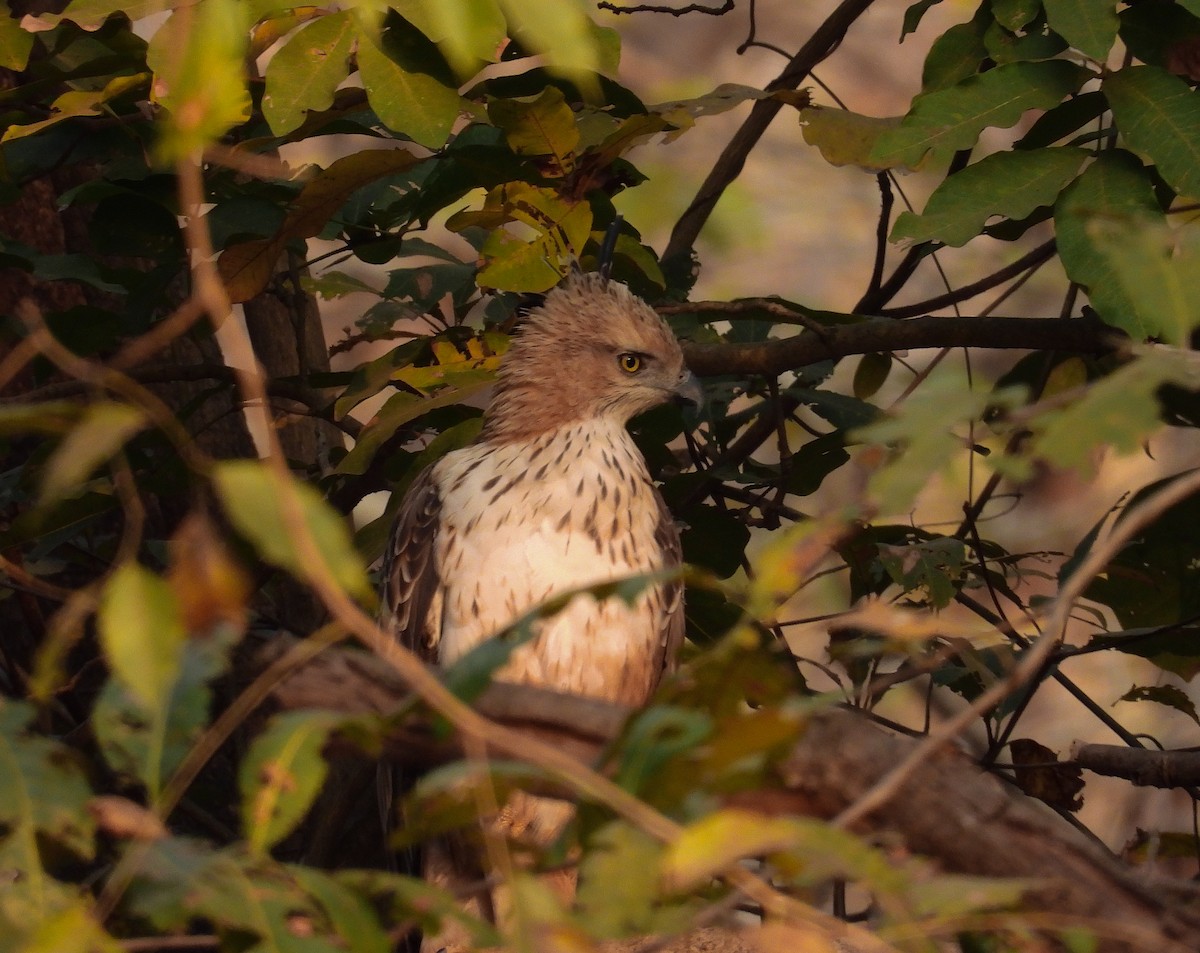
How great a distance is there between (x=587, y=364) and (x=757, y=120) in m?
1.23

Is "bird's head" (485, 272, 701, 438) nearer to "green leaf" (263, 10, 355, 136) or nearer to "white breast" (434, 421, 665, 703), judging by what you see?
"white breast" (434, 421, 665, 703)

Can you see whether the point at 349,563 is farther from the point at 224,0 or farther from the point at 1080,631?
the point at 1080,631

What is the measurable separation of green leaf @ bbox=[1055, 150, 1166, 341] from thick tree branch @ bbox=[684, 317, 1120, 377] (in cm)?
68

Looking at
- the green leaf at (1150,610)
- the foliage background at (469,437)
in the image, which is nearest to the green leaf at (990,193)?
the foliage background at (469,437)

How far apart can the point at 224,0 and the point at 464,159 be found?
222cm

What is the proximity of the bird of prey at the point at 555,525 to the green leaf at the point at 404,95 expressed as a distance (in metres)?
1.10

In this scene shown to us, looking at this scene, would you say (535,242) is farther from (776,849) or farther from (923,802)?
(776,849)

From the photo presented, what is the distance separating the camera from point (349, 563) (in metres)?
1.22

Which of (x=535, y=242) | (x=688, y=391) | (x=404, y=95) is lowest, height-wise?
(x=688, y=391)

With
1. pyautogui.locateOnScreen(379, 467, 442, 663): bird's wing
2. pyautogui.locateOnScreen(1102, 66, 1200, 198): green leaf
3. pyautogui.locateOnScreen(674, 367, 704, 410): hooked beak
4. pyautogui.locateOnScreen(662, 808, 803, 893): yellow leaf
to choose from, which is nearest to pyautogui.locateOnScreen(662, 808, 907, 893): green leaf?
pyautogui.locateOnScreen(662, 808, 803, 893): yellow leaf

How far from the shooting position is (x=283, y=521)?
1.21 meters

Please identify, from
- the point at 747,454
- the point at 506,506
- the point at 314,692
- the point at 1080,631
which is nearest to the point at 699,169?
the point at 1080,631

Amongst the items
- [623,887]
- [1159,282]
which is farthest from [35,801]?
[1159,282]

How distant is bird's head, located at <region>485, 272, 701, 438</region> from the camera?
4.02 meters
